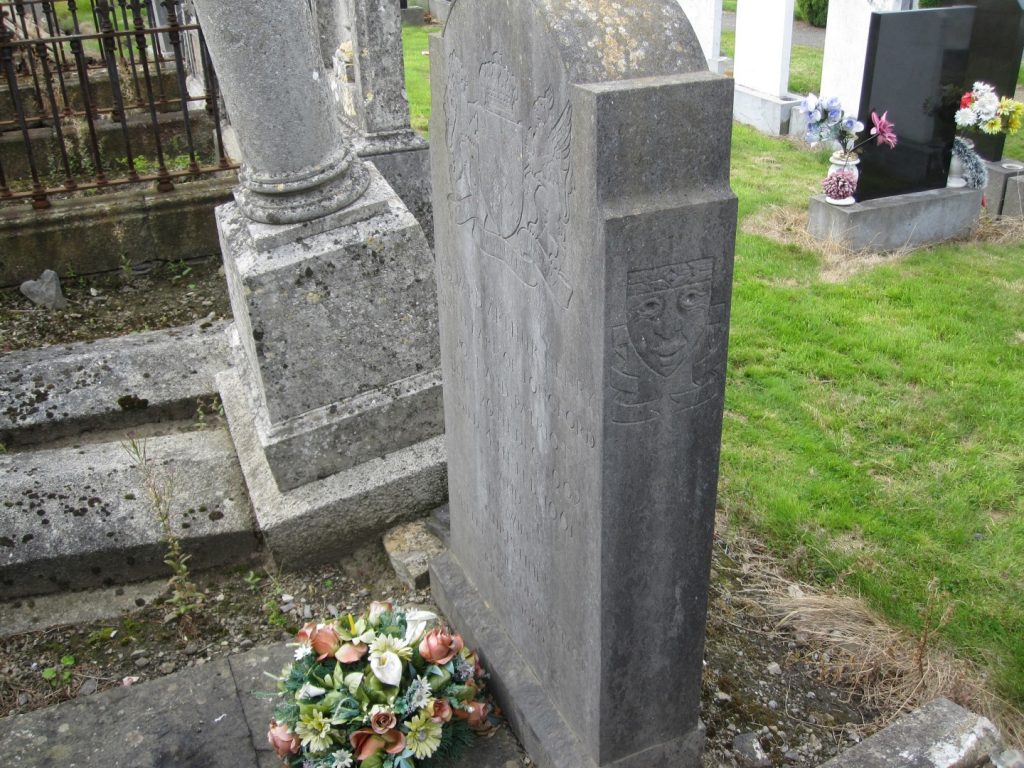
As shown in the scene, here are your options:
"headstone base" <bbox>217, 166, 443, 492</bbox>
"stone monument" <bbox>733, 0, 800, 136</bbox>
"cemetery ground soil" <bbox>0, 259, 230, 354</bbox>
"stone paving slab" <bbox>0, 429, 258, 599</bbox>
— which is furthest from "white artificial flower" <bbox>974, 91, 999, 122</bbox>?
"stone paving slab" <bbox>0, 429, 258, 599</bbox>

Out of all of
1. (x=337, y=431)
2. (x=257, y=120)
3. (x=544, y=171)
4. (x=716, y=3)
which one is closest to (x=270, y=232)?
(x=257, y=120)

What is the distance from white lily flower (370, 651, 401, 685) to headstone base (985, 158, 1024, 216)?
7.05m

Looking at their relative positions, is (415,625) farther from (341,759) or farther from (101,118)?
(101,118)

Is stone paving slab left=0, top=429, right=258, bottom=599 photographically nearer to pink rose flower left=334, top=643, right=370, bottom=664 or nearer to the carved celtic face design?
pink rose flower left=334, top=643, right=370, bottom=664

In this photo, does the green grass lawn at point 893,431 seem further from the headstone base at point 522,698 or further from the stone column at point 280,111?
the stone column at point 280,111

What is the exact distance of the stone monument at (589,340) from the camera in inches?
76.5

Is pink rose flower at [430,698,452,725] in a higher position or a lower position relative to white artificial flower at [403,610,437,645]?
lower

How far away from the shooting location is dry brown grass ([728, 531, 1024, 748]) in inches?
121

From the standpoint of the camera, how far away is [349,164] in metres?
3.80

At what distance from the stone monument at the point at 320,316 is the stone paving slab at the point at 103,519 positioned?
0.18 metres

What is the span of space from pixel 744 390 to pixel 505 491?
8.90 ft

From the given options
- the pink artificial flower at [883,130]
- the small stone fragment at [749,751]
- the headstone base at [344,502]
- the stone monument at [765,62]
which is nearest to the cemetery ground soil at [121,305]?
the headstone base at [344,502]

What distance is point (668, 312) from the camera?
Answer: 2.02 metres

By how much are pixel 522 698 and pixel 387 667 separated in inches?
16.6
